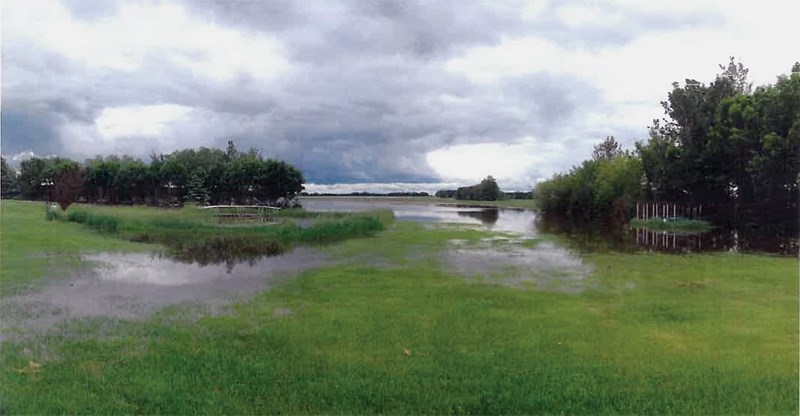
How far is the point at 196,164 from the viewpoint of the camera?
56688 millimetres

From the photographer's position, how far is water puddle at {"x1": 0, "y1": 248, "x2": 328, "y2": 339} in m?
9.09

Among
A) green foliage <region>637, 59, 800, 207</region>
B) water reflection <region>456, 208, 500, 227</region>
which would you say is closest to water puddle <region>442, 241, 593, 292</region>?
green foliage <region>637, 59, 800, 207</region>

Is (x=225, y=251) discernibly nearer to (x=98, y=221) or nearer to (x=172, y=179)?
(x=98, y=221)

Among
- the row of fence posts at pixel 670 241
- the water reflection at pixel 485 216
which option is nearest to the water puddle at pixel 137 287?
the row of fence posts at pixel 670 241

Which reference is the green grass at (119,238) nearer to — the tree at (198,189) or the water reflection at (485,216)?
the water reflection at (485,216)

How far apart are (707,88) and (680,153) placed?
4.66 m

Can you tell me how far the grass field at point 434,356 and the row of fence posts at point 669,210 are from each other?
94.6ft

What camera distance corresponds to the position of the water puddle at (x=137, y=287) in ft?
29.8

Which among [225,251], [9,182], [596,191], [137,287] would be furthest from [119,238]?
[9,182]

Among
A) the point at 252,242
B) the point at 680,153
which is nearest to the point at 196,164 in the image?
the point at 252,242

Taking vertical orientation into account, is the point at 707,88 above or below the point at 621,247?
above

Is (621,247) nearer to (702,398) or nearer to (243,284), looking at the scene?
(243,284)

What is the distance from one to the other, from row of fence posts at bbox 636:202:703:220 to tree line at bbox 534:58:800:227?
0.48 m

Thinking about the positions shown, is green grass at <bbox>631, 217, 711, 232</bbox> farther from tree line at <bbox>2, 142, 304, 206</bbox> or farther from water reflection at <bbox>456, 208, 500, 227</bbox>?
tree line at <bbox>2, 142, 304, 206</bbox>
